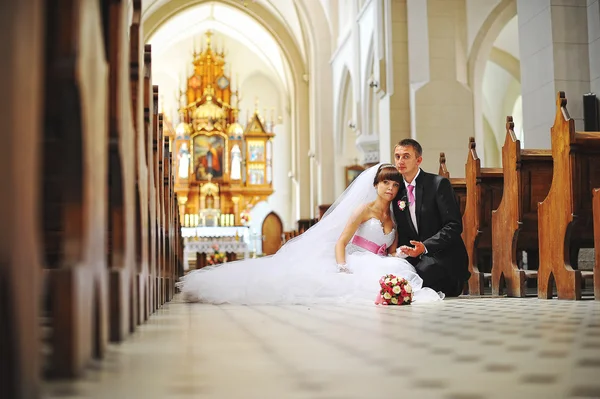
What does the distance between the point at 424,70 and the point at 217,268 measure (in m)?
6.98

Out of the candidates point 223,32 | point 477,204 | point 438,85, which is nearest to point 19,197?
point 477,204

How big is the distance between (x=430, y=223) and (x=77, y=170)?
4340mm

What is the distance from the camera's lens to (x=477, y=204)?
671 cm

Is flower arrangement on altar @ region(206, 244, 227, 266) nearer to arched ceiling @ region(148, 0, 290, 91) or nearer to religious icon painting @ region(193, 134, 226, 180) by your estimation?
religious icon painting @ region(193, 134, 226, 180)

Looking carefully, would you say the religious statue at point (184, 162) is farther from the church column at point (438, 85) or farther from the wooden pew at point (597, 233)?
the wooden pew at point (597, 233)

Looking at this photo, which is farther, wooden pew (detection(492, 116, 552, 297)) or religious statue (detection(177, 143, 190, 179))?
religious statue (detection(177, 143, 190, 179))

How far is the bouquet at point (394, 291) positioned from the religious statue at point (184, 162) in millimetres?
19368

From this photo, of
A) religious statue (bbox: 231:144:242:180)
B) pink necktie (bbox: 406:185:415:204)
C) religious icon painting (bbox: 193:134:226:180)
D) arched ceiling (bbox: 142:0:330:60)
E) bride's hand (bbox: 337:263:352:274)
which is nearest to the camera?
bride's hand (bbox: 337:263:352:274)

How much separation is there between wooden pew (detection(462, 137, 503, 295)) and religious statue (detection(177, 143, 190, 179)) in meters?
17.1

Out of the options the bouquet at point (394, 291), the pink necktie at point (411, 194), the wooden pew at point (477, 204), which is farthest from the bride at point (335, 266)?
the wooden pew at point (477, 204)

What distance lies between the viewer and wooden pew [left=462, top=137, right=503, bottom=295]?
6.66m

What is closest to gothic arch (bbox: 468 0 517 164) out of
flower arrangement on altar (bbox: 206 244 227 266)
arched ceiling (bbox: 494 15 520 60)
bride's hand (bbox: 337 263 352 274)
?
arched ceiling (bbox: 494 15 520 60)

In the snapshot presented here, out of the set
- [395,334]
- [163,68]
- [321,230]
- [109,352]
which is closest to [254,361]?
[109,352]

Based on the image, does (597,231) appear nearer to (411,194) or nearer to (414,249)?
(414,249)
